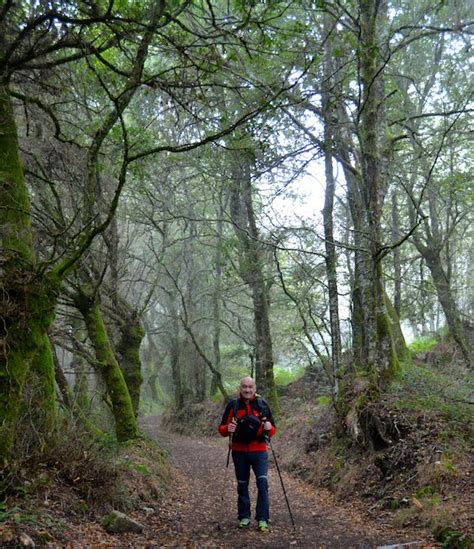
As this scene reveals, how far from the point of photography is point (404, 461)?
721 centimetres

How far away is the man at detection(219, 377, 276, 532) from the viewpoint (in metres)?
6.21

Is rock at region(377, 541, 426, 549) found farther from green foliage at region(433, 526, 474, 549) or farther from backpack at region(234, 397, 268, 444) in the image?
backpack at region(234, 397, 268, 444)

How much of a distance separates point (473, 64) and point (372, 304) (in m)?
9.36

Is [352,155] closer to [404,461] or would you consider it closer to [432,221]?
[432,221]

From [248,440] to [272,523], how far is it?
4.14ft

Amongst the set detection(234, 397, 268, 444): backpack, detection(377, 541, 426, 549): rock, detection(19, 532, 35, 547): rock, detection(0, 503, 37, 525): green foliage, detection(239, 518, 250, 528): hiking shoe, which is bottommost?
detection(239, 518, 250, 528): hiking shoe

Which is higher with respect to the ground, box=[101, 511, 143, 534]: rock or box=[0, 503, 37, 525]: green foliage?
box=[0, 503, 37, 525]: green foliage

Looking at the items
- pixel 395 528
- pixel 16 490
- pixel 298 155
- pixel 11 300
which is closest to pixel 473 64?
pixel 298 155

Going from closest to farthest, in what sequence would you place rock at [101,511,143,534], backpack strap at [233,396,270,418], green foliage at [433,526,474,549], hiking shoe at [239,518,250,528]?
green foliage at [433,526,474,549], rock at [101,511,143,534], hiking shoe at [239,518,250,528], backpack strap at [233,396,270,418]

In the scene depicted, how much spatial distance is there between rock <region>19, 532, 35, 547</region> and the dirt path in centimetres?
172

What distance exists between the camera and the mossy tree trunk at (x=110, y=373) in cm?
1036

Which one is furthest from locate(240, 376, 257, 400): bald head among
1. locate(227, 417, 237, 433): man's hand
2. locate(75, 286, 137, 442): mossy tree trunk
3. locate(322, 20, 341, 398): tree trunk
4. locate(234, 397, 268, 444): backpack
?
locate(75, 286, 137, 442): mossy tree trunk

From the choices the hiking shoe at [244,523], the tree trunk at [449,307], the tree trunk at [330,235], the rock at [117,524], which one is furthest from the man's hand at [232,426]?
the tree trunk at [449,307]

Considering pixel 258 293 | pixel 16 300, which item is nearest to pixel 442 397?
pixel 16 300
